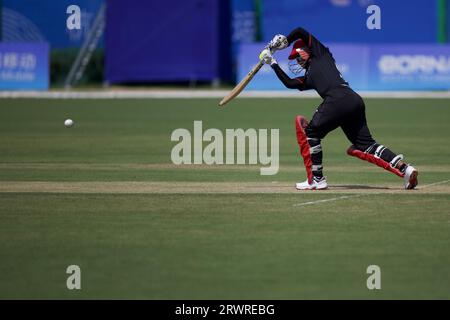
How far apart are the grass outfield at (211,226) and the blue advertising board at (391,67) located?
49.3 feet

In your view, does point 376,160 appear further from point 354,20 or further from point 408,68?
point 354,20

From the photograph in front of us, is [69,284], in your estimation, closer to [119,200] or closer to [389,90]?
[119,200]

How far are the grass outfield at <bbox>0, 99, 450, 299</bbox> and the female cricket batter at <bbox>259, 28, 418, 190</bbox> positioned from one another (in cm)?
41

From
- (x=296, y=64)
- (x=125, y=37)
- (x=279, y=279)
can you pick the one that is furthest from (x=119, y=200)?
(x=125, y=37)

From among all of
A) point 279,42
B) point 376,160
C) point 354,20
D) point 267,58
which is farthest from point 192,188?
point 354,20

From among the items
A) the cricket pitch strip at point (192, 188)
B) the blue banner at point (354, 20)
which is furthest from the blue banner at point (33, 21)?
the cricket pitch strip at point (192, 188)

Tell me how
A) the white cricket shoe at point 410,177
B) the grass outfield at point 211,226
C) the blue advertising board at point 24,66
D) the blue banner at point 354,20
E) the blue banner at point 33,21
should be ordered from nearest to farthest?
the grass outfield at point 211,226, the white cricket shoe at point 410,177, the blue advertising board at point 24,66, the blue banner at point 354,20, the blue banner at point 33,21

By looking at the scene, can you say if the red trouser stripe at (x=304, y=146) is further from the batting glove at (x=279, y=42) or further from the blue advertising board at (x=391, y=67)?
the blue advertising board at (x=391, y=67)

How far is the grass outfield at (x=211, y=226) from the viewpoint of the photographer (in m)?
8.62

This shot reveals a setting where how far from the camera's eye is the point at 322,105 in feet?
44.7

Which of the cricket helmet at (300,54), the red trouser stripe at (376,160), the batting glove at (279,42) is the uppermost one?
the batting glove at (279,42)

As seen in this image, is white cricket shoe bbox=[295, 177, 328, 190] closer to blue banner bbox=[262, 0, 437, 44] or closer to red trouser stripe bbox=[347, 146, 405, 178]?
red trouser stripe bbox=[347, 146, 405, 178]

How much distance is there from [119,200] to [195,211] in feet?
4.34

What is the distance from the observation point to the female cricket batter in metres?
13.5
